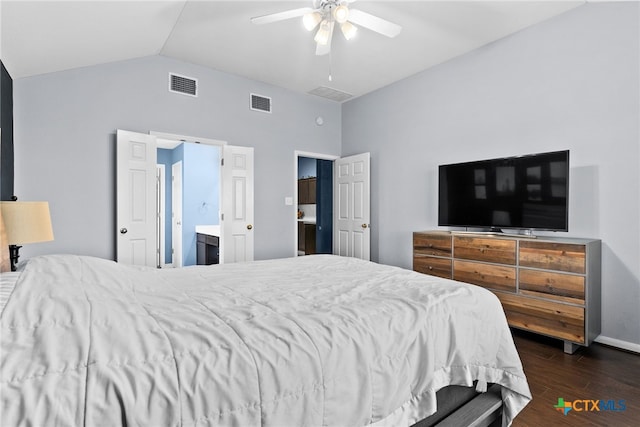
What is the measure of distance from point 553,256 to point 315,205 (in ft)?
16.9

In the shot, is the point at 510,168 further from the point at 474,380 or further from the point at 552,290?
the point at 474,380

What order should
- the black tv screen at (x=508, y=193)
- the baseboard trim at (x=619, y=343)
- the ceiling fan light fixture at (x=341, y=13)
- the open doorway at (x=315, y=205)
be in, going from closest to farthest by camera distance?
1. the ceiling fan light fixture at (x=341, y=13)
2. the baseboard trim at (x=619, y=343)
3. the black tv screen at (x=508, y=193)
4. the open doorway at (x=315, y=205)

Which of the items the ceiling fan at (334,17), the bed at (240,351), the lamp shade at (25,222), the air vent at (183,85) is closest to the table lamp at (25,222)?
the lamp shade at (25,222)

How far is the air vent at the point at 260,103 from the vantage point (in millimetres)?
4633

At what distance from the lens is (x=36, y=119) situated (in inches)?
127

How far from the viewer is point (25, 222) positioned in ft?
6.67

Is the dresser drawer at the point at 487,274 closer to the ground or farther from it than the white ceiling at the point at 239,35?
closer to the ground

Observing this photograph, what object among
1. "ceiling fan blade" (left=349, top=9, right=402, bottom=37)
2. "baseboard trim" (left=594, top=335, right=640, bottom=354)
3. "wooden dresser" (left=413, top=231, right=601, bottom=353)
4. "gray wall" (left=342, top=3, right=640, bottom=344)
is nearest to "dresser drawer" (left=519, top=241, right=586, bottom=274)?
"wooden dresser" (left=413, top=231, right=601, bottom=353)

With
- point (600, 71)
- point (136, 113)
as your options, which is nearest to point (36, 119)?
point (136, 113)

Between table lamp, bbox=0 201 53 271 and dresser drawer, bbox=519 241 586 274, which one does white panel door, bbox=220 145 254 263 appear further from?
dresser drawer, bbox=519 241 586 274

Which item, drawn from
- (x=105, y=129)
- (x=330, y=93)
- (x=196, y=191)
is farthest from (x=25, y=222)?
(x=196, y=191)

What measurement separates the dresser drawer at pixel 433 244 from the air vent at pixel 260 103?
2735 millimetres

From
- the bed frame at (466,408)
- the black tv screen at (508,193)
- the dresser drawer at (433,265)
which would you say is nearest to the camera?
the bed frame at (466,408)

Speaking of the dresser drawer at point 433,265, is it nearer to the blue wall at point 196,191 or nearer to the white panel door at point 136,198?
the white panel door at point 136,198
